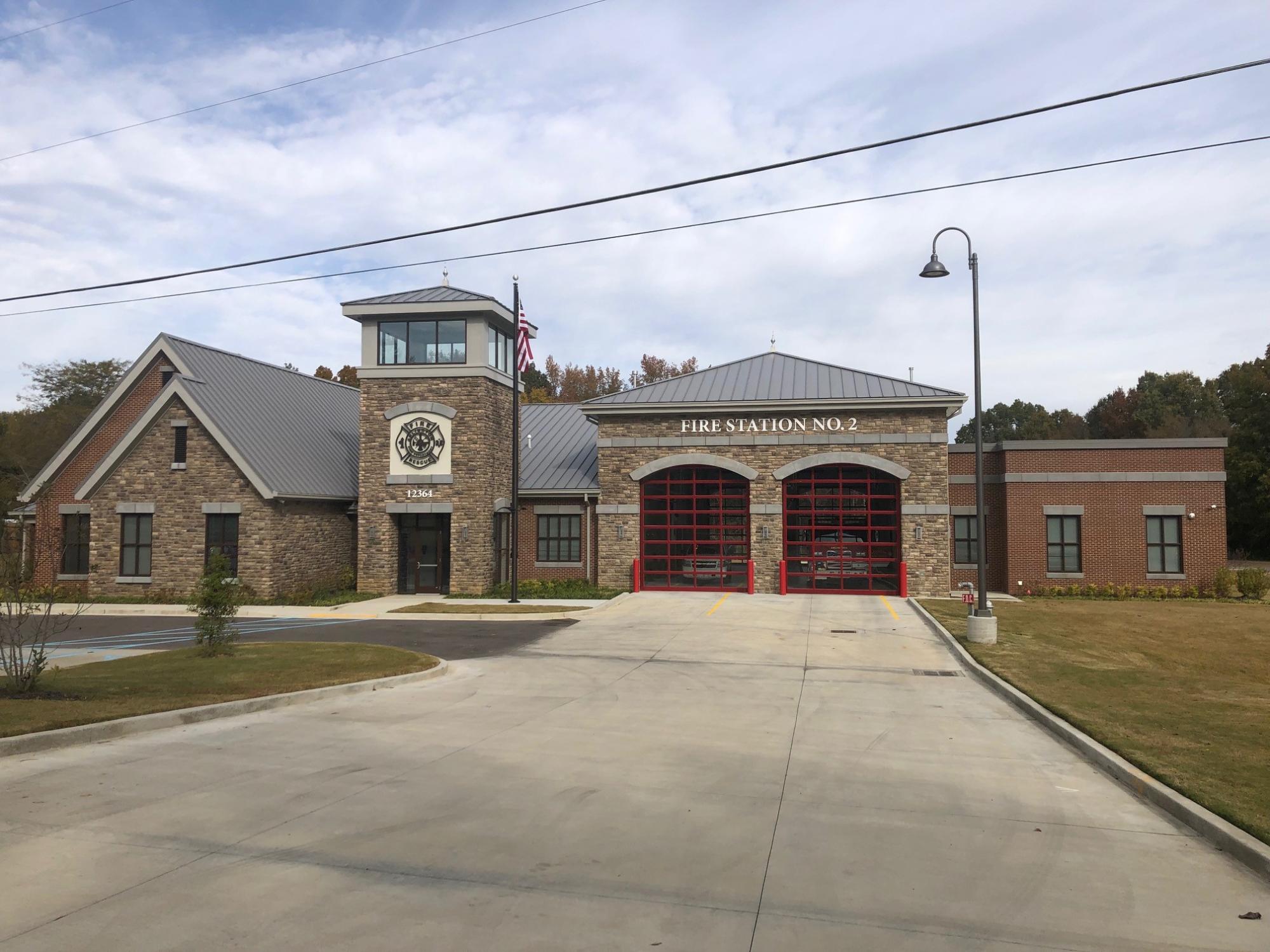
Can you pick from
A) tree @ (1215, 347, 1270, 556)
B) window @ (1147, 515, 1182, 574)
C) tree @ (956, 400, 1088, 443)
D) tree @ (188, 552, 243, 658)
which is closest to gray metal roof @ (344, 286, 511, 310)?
tree @ (188, 552, 243, 658)

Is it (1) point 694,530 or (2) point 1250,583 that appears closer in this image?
(2) point 1250,583

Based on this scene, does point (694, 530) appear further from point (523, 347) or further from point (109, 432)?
point (109, 432)

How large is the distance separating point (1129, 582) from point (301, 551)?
2806 centimetres

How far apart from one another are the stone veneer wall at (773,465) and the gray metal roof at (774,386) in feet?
2.13

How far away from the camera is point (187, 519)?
29047 millimetres

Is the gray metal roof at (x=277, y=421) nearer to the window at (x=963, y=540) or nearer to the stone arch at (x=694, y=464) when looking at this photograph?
the stone arch at (x=694, y=464)

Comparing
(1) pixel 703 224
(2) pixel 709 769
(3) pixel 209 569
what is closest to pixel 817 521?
(1) pixel 703 224

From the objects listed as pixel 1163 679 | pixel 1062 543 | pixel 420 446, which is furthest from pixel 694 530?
pixel 1163 679

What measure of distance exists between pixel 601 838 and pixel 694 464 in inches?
927

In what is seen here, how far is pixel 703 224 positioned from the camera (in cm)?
1719

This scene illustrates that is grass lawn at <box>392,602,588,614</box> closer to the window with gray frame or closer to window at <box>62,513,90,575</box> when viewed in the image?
the window with gray frame

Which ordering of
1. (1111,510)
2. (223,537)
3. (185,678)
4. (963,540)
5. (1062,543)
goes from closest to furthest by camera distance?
(185,678), (223,537), (1111,510), (1062,543), (963,540)

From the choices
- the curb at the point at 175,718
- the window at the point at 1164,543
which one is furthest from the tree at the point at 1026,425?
the curb at the point at 175,718

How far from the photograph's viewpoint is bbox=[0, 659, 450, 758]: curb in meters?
9.73
